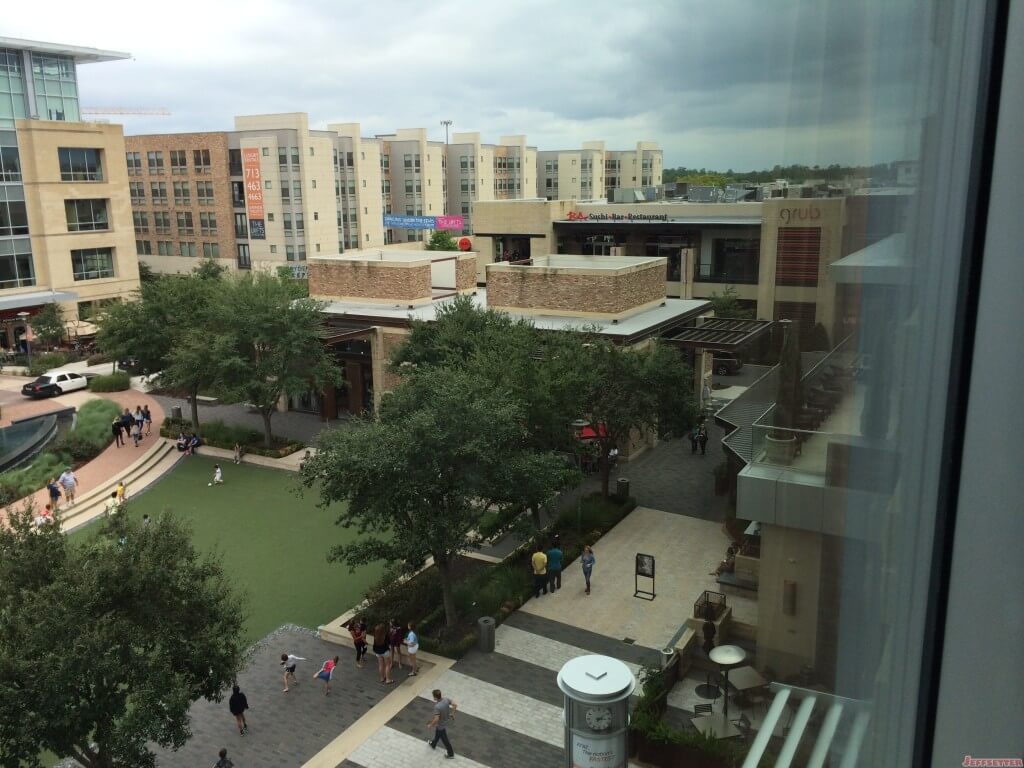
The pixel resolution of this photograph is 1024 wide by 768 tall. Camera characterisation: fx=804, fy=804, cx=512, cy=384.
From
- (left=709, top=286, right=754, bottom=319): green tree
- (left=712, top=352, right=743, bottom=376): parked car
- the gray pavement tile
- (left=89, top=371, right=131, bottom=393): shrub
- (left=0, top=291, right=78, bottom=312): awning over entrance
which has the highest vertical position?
(left=709, top=286, right=754, bottom=319): green tree

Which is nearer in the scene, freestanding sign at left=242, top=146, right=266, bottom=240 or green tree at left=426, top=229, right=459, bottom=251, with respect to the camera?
freestanding sign at left=242, top=146, right=266, bottom=240

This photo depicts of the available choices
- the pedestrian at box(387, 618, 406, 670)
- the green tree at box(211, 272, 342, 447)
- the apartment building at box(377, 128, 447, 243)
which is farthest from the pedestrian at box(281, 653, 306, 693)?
the apartment building at box(377, 128, 447, 243)


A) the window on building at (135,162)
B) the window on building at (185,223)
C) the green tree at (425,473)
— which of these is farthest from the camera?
the window on building at (135,162)

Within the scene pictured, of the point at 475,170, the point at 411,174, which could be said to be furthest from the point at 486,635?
the point at 475,170

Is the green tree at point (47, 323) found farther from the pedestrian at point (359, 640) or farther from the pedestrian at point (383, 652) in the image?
the pedestrian at point (383, 652)

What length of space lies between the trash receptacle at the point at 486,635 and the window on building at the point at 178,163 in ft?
170

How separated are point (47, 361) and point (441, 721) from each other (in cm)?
3187

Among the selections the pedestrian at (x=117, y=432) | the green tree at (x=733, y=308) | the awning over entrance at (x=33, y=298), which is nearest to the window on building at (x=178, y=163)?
the awning over entrance at (x=33, y=298)

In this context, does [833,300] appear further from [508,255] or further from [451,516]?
[508,255]

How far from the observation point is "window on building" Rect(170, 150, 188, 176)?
184 feet

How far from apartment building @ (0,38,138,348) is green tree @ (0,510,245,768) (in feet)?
99.6

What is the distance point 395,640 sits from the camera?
1266cm

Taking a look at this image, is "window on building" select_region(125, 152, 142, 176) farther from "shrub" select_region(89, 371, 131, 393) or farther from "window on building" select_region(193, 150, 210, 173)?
"shrub" select_region(89, 371, 131, 393)

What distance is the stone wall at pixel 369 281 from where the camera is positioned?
1041 inches
